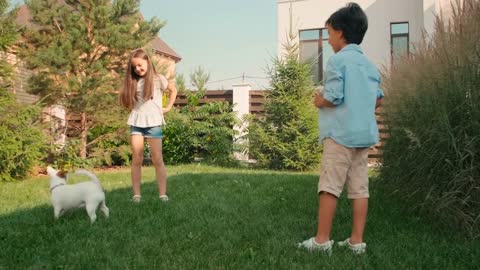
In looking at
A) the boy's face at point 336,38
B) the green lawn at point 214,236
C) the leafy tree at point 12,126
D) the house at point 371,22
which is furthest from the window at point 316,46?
the boy's face at point 336,38

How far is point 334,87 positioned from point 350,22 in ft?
1.42

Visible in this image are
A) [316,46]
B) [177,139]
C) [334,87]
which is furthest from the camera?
[316,46]

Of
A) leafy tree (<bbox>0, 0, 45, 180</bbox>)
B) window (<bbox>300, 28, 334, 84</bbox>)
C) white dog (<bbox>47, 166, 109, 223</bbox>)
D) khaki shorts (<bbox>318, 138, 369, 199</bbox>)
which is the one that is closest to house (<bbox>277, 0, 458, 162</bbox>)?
window (<bbox>300, 28, 334, 84</bbox>)

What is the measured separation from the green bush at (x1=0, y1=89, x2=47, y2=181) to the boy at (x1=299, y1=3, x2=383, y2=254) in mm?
5608

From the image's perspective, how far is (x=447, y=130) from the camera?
311cm

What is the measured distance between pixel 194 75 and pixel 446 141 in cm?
768

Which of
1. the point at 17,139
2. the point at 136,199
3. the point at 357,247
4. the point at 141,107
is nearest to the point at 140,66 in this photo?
the point at 141,107

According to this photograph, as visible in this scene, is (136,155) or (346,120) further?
(136,155)

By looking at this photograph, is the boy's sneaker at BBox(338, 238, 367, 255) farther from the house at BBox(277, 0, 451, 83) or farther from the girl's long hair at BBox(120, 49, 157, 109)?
the house at BBox(277, 0, 451, 83)

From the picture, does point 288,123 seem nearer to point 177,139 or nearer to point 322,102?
point 177,139

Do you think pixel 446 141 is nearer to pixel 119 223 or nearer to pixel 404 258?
pixel 404 258

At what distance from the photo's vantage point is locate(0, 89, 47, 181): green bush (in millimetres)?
6793

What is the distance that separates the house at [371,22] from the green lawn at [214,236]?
903 centimetres

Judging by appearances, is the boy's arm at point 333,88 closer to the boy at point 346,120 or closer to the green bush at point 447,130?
the boy at point 346,120
